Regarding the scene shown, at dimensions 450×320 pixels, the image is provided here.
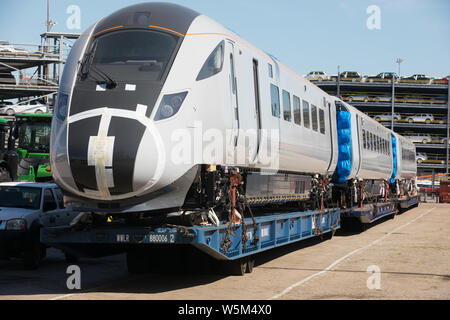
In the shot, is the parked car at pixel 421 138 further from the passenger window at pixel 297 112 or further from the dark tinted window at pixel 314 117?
the passenger window at pixel 297 112

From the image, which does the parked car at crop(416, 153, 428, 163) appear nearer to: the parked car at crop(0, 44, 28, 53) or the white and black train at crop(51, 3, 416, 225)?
the parked car at crop(0, 44, 28, 53)

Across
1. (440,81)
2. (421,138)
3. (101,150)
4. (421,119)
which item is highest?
(440,81)

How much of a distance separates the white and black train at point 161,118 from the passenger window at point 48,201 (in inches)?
161

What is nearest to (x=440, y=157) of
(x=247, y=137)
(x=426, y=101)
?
(x=426, y=101)

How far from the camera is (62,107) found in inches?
397

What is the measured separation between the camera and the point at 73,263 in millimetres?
14867

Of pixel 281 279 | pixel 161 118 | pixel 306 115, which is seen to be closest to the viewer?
pixel 161 118

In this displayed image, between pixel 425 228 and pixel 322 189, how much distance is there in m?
8.83

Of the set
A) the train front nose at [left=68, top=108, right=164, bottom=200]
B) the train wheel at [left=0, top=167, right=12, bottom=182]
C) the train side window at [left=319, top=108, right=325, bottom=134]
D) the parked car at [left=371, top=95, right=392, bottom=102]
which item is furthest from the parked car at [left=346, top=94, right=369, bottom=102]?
the train front nose at [left=68, top=108, right=164, bottom=200]

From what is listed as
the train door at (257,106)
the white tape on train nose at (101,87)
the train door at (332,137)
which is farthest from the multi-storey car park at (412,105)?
the white tape on train nose at (101,87)

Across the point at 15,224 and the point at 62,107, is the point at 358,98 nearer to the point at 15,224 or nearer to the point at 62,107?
the point at 15,224

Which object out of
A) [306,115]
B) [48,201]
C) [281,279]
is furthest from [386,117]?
[281,279]

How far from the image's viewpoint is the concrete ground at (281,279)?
10.3m

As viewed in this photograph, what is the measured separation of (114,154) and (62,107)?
4.43ft
